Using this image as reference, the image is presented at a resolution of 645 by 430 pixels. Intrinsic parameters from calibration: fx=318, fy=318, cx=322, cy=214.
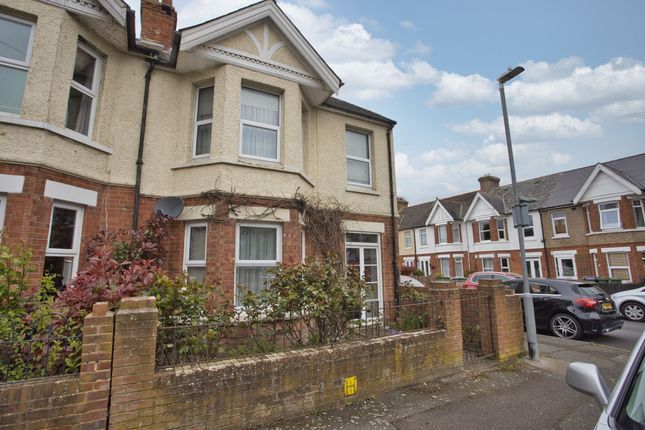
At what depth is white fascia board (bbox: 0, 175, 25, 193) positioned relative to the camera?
479 cm

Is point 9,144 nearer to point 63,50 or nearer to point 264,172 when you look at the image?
point 63,50

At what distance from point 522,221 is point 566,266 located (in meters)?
19.0

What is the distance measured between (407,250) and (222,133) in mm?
29206

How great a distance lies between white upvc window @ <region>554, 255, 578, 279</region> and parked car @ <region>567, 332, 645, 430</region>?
23.0 meters

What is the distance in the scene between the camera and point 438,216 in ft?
96.5

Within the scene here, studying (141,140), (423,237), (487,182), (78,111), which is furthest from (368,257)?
(487,182)

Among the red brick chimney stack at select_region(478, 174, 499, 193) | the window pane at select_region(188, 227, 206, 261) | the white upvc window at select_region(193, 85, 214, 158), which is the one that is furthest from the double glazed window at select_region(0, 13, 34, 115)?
the red brick chimney stack at select_region(478, 174, 499, 193)

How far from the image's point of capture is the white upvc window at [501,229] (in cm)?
2486

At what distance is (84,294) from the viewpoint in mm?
3295

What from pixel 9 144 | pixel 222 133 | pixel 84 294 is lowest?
pixel 84 294

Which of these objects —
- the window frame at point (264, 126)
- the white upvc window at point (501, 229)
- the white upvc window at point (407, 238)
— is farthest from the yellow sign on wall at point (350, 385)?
the white upvc window at point (407, 238)

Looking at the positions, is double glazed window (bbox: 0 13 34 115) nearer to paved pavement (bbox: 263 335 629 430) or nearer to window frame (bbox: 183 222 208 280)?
window frame (bbox: 183 222 208 280)

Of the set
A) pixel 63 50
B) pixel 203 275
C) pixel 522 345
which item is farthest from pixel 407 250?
pixel 63 50

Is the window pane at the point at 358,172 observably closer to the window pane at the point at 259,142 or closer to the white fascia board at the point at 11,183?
the window pane at the point at 259,142
